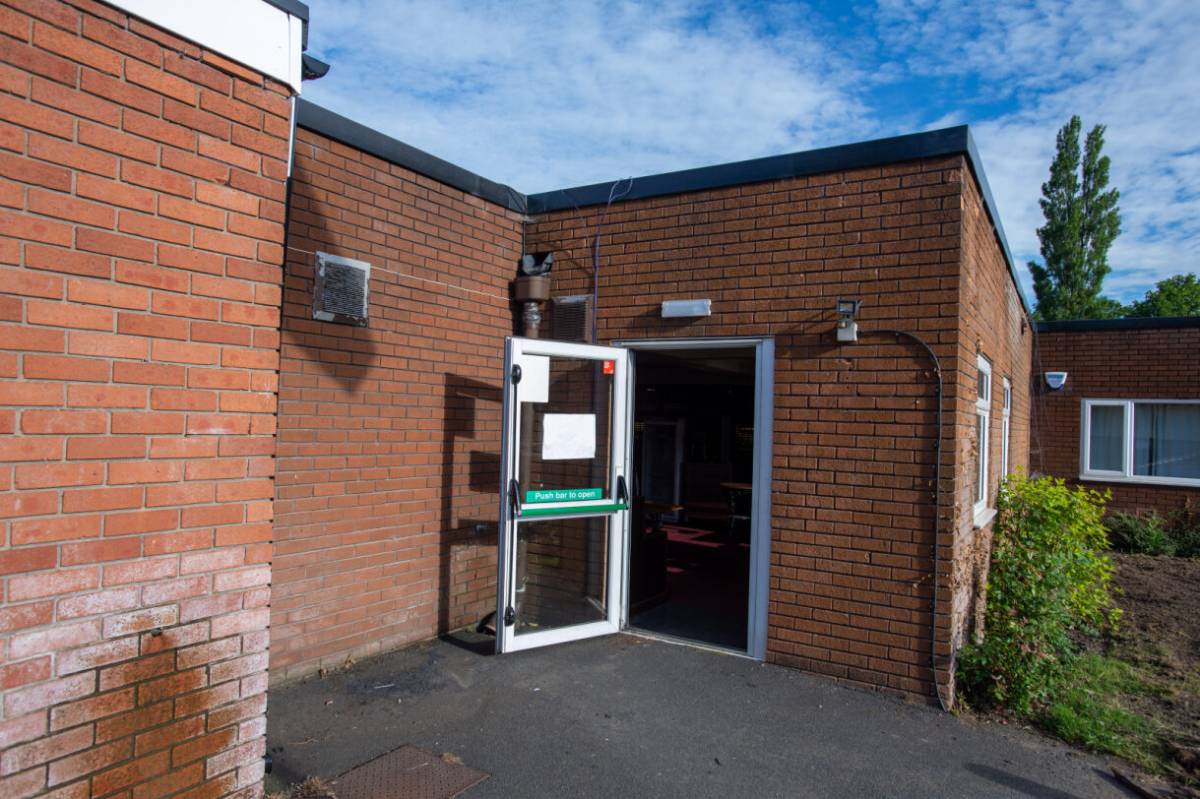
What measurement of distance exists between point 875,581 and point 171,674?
4041 millimetres

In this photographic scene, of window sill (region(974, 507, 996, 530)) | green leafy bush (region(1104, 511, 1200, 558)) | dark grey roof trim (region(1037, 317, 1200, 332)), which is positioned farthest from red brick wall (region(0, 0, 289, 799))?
dark grey roof trim (region(1037, 317, 1200, 332))

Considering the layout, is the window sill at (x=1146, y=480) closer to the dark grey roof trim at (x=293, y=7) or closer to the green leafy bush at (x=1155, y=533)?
the green leafy bush at (x=1155, y=533)

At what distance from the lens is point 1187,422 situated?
11023 millimetres

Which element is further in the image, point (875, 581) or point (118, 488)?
point (875, 581)

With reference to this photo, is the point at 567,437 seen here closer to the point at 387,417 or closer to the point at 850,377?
the point at 387,417

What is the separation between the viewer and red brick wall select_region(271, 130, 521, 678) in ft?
15.0

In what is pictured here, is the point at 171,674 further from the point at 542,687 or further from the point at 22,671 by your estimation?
the point at 542,687

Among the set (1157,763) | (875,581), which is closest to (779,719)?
(875,581)

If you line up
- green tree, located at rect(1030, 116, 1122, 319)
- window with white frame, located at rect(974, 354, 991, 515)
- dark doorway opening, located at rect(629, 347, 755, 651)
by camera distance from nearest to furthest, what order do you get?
window with white frame, located at rect(974, 354, 991, 515) → dark doorway opening, located at rect(629, 347, 755, 651) → green tree, located at rect(1030, 116, 1122, 319)

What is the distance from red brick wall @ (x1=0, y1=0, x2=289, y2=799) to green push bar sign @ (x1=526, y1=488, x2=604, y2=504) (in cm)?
265

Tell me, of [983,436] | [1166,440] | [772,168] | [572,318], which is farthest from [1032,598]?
[1166,440]

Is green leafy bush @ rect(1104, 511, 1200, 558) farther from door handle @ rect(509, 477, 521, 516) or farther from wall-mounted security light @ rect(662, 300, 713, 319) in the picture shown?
door handle @ rect(509, 477, 521, 516)

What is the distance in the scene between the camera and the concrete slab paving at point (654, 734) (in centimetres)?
355

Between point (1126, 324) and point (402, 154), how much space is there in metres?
11.4
